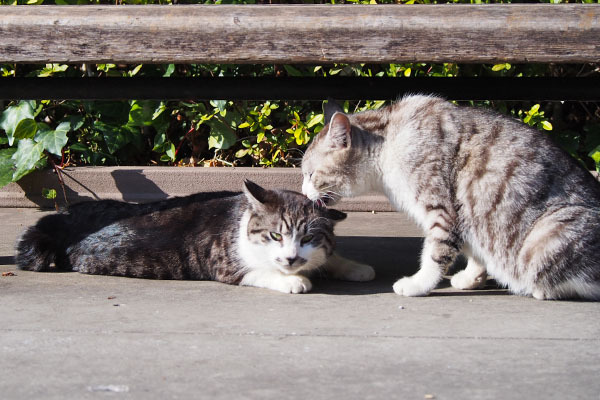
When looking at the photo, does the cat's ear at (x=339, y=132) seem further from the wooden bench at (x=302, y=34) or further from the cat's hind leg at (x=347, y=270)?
the cat's hind leg at (x=347, y=270)

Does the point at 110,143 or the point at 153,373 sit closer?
the point at 153,373

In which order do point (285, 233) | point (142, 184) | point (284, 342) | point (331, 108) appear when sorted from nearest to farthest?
point (284, 342) → point (285, 233) → point (331, 108) → point (142, 184)

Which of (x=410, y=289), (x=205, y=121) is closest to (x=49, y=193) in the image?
(x=205, y=121)

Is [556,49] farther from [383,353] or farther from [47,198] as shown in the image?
[47,198]

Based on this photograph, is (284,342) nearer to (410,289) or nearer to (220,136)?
(410,289)

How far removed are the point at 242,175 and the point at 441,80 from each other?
2.29 m

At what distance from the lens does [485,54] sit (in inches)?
141

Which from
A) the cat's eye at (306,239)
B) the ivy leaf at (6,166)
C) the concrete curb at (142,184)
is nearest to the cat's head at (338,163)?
the cat's eye at (306,239)

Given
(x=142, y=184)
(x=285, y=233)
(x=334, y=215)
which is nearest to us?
(x=285, y=233)

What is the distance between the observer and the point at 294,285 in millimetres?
3912

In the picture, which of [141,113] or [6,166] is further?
[141,113]

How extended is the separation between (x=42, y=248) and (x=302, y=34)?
1946 millimetres

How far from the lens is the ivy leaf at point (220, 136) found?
6637 millimetres

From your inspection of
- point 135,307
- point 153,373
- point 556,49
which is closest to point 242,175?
point 135,307
